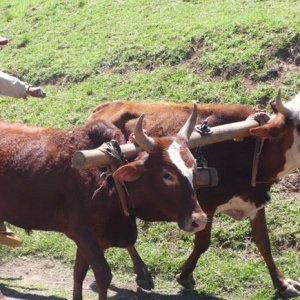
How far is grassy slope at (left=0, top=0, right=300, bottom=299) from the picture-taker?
306 inches

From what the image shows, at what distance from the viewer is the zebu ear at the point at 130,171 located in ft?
18.5

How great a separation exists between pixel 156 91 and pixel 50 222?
182 inches

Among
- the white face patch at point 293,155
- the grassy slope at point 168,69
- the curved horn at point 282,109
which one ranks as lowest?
the grassy slope at point 168,69

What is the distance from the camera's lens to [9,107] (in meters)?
12.4

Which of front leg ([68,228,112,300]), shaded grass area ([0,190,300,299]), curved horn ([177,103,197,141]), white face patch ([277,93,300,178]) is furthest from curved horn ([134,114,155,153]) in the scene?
shaded grass area ([0,190,300,299])

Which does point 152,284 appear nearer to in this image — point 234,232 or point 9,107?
point 234,232

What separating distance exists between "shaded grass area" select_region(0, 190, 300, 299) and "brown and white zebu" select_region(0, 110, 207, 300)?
51.2 inches

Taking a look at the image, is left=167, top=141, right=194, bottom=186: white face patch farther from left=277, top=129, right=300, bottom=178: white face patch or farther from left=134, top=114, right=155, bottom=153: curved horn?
left=277, top=129, right=300, bottom=178: white face patch

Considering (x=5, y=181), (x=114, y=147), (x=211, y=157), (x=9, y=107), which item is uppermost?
(x=114, y=147)

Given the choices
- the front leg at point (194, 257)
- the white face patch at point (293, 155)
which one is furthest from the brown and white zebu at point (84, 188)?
the white face patch at point (293, 155)

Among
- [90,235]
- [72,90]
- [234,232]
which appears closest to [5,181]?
[90,235]

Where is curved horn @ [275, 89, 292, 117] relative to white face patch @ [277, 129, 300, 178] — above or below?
above

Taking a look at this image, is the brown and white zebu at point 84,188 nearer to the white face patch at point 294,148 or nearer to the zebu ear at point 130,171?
the zebu ear at point 130,171

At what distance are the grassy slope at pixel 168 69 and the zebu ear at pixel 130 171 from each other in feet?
6.47
